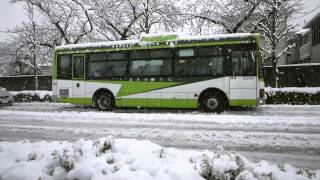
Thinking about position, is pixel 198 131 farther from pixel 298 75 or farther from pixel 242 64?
pixel 298 75

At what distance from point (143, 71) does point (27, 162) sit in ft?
35.6

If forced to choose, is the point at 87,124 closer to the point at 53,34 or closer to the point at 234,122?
the point at 234,122

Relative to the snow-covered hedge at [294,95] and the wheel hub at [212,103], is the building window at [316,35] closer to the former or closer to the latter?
the snow-covered hedge at [294,95]

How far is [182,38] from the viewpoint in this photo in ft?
50.6

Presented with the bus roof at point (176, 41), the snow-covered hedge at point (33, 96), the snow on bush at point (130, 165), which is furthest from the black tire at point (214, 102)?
the snow-covered hedge at point (33, 96)

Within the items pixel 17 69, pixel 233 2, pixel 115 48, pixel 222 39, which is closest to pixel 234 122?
pixel 222 39

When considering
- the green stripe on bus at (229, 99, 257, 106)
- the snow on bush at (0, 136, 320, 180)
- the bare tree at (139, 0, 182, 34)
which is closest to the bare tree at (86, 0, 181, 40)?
the bare tree at (139, 0, 182, 34)

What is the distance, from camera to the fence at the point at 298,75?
A: 76.9 ft

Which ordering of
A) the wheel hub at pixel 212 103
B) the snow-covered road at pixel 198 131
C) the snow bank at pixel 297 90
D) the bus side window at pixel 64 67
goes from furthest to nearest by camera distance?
the snow bank at pixel 297 90
the bus side window at pixel 64 67
the wheel hub at pixel 212 103
the snow-covered road at pixel 198 131

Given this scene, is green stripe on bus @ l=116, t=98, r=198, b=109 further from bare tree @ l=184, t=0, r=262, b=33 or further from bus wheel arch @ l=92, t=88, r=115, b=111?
bare tree @ l=184, t=0, r=262, b=33

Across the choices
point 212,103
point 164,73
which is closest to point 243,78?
point 212,103

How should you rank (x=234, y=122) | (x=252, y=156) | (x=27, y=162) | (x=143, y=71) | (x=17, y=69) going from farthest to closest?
(x=17, y=69)
(x=143, y=71)
(x=234, y=122)
(x=252, y=156)
(x=27, y=162)

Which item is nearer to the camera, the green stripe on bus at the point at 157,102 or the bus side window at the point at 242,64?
the bus side window at the point at 242,64

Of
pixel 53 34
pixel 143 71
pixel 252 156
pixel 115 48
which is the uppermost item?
pixel 53 34
